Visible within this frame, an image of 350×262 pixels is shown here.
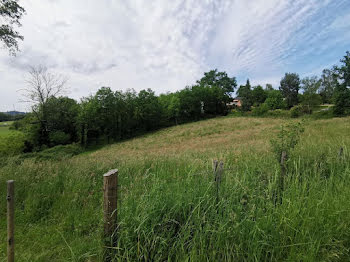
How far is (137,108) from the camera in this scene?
41.4 meters

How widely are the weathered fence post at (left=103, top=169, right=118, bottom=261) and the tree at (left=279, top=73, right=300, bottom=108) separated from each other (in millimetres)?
64966

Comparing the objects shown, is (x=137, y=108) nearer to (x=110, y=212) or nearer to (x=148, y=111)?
(x=148, y=111)

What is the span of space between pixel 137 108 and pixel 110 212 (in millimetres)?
41083

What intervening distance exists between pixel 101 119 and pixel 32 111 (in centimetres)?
1171

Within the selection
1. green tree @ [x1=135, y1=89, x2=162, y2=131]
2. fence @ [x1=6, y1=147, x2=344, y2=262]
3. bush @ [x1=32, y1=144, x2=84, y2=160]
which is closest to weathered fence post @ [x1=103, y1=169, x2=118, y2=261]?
fence @ [x1=6, y1=147, x2=344, y2=262]

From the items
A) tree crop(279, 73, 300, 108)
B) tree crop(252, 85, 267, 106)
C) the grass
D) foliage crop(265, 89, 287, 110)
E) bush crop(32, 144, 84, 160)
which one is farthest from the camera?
tree crop(252, 85, 267, 106)

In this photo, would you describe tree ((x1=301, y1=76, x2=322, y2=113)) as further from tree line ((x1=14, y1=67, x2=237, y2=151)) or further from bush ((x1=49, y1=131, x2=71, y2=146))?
bush ((x1=49, y1=131, x2=71, y2=146))

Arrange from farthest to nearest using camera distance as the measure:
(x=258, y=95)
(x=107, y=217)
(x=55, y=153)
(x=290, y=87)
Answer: (x=258, y=95)
(x=290, y=87)
(x=55, y=153)
(x=107, y=217)

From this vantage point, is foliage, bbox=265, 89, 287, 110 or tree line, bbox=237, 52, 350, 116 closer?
tree line, bbox=237, 52, 350, 116

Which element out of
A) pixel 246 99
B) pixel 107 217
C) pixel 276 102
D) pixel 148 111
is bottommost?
pixel 107 217

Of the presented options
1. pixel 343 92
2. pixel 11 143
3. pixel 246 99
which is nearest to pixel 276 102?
pixel 246 99

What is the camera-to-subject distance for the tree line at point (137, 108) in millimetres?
28797

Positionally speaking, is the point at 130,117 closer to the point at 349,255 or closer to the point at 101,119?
the point at 101,119

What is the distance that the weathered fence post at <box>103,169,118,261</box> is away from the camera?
179 cm
